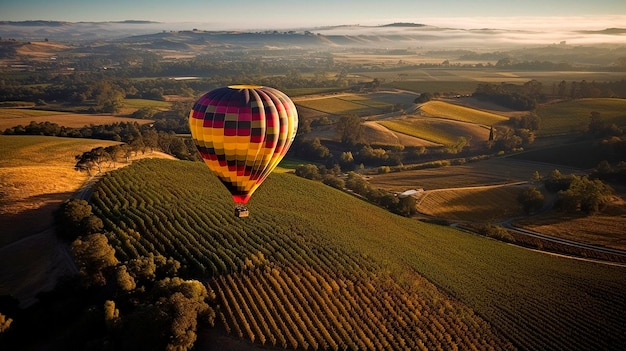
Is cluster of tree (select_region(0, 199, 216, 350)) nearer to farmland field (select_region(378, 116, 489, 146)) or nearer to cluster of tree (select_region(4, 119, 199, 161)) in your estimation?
cluster of tree (select_region(4, 119, 199, 161))

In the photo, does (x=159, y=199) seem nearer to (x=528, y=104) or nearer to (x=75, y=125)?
(x=75, y=125)

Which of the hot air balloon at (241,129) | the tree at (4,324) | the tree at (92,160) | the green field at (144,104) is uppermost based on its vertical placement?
the hot air balloon at (241,129)

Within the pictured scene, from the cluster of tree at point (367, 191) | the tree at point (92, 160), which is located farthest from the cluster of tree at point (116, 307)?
the cluster of tree at point (367, 191)

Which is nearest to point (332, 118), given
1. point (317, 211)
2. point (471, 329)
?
point (317, 211)

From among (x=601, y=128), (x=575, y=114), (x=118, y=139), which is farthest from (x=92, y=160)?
(x=575, y=114)

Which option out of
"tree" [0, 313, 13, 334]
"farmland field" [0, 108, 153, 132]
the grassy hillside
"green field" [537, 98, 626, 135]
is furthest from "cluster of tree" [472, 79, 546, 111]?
"tree" [0, 313, 13, 334]

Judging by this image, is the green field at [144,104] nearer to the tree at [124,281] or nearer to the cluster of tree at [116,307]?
the cluster of tree at [116,307]
